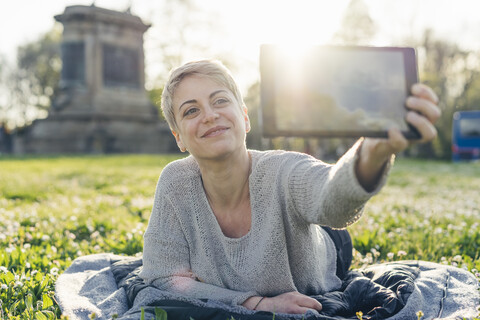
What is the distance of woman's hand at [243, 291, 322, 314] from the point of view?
2.87 m

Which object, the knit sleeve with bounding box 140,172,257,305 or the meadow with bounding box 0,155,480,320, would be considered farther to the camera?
the meadow with bounding box 0,155,480,320

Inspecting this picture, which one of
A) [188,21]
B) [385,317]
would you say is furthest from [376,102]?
[188,21]

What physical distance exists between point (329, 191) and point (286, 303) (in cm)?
100

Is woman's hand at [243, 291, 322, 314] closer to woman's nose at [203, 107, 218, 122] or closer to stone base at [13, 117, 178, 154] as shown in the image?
woman's nose at [203, 107, 218, 122]

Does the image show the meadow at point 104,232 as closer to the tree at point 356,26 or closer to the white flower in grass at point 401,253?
the white flower in grass at point 401,253

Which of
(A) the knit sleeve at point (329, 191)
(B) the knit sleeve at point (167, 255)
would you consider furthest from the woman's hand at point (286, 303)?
(A) the knit sleeve at point (329, 191)

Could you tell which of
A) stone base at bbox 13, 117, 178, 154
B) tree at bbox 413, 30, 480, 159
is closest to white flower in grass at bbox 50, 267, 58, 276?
stone base at bbox 13, 117, 178, 154

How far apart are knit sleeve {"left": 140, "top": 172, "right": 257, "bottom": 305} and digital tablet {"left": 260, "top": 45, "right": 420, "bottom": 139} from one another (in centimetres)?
148

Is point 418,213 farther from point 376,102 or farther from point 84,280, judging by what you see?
point 376,102

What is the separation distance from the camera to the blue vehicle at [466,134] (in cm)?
3262

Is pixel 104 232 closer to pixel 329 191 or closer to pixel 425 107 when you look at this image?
pixel 329 191

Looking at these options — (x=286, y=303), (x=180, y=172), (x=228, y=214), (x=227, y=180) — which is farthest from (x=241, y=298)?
(x=180, y=172)

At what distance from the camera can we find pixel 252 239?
3043 mm

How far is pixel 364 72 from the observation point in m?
2.16
